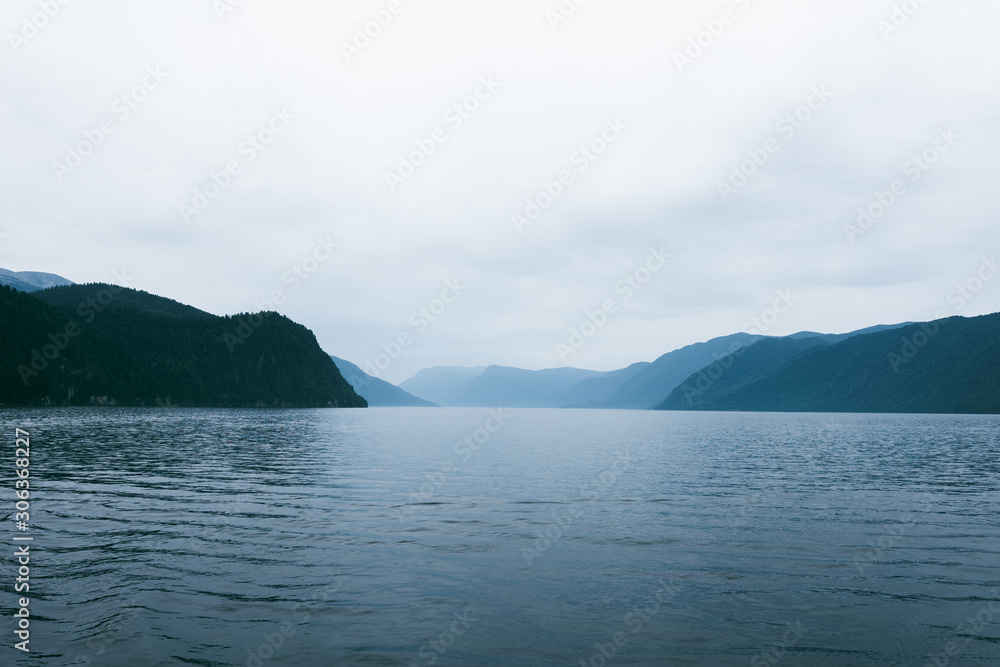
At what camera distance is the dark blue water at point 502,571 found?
13.2 meters

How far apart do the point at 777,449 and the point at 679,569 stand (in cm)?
6246

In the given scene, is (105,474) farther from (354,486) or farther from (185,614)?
(185,614)

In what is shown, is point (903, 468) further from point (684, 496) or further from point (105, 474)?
point (105, 474)

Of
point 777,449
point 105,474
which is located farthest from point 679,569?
point 777,449

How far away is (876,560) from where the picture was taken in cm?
2094

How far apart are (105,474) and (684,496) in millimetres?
38456

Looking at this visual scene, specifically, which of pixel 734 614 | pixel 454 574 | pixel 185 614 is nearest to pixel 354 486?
pixel 454 574

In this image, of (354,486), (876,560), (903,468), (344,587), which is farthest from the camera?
(903,468)

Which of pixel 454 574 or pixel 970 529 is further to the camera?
pixel 970 529

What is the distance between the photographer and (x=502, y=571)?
1908cm

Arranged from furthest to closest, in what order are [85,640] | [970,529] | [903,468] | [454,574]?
[903,468] < [970,529] < [454,574] < [85,640]

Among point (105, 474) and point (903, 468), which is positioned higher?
point (105, 474)

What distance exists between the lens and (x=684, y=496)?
3484 cm

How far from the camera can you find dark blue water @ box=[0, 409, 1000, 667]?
13.2 metres
